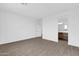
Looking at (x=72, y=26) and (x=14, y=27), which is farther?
(x=14, y=27)

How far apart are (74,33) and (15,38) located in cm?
441

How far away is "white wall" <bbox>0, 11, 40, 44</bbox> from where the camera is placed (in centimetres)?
493

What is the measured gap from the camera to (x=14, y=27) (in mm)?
5637

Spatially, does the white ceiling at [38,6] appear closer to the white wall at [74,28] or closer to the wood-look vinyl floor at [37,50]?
the white wall at [74,28]

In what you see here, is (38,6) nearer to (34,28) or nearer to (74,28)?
(74,28)

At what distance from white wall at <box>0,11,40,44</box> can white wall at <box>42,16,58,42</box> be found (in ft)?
5.82

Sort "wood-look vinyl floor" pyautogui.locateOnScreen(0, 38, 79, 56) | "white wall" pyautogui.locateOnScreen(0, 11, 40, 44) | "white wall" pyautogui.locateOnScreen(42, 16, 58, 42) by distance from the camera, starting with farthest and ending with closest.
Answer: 1. "white wall" pyautogui.locateOnScreen(42, 16, 58, 42)
2. "white wall" pyautogui.locateOnScreen(0, 11, 40, 44)
3. "wood-look vinyl floor" pyautogui.locateOnScreen(0, 38, 79, 56)

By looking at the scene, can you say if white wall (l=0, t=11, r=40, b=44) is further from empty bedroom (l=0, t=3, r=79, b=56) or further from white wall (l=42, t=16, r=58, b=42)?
white wall (l=42, t=16, r=58, b=42)

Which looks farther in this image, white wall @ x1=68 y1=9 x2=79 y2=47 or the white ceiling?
white wall @ x1=68 y1=9 x2=79 y2=47

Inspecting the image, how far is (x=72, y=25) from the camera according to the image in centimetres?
453

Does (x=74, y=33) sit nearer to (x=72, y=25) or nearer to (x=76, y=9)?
(x=72, y=25)

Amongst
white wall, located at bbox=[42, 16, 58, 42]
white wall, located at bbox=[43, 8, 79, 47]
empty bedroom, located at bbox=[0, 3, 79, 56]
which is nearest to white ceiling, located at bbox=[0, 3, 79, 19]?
empty bedroom, located at bbox=[0, 3, 79, 56]

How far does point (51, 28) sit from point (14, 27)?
10.3 feet

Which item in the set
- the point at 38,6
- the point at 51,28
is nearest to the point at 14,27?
the point at 38,6
